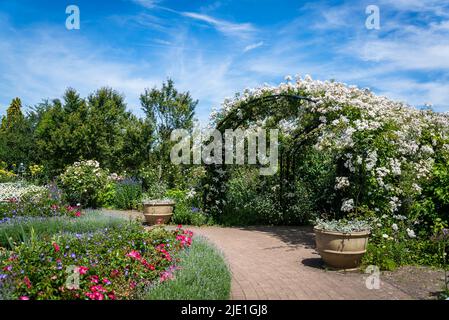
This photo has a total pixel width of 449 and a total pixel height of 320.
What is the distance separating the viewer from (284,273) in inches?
227

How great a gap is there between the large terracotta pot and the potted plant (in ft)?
17.0

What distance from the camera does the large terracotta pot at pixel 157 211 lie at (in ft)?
33.3

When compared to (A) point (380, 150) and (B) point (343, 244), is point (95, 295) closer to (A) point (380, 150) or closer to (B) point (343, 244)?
(B) point (343, 244)

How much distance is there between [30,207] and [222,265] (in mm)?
7462

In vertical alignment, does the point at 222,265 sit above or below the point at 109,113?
below

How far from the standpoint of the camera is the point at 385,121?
7641mm

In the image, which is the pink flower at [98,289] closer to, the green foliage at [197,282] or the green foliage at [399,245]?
the green foliage at [197,282]

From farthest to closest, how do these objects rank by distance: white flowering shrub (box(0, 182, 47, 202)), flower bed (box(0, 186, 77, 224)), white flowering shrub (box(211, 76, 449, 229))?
white flowering shrub (box(0, 182, 47, 202))
flower bed (box(0, 186, 77, 224))
white flowering shrub (box(211, 76, 449, 229))

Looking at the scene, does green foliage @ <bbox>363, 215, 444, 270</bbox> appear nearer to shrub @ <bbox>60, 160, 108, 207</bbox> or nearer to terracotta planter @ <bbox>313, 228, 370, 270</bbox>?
terracotta planter @ <bbox>313, 228, 370, 270</bbox>

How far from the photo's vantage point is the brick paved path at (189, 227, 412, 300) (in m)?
4.78

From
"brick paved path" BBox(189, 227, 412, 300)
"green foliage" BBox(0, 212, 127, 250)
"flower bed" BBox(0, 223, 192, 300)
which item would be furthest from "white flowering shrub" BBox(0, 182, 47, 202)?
"flower bed" BBox(0, 223, 192, 300)
